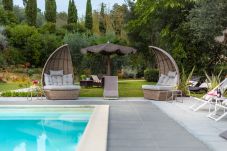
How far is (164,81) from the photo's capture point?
46.7ft

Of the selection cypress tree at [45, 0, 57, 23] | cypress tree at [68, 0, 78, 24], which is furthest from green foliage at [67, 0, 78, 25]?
cypress tree at [45, 0, 57, 23]

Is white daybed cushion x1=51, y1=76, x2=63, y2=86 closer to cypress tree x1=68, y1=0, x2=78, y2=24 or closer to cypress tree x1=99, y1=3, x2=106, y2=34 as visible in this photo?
cypress tree x1=68, y1=0, x2=78, y2=24

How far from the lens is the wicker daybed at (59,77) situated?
43.0 feet

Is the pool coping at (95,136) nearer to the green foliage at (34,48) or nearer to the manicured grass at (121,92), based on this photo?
the manicured grass at (121,92)

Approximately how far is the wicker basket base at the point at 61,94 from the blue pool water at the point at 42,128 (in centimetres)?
237

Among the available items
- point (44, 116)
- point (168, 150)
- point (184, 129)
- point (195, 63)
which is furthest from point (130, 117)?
point (195, 63)

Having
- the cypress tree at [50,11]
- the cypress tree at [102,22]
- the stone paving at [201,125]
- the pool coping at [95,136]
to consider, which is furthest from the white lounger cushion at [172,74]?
the cypress tree at [102,22]

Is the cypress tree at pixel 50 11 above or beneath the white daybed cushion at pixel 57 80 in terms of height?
above

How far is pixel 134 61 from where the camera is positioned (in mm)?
31406

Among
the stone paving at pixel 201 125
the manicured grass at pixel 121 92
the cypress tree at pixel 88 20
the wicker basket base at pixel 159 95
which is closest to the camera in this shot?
the stone paving at pixel 201 125

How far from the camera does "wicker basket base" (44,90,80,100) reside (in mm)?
13117

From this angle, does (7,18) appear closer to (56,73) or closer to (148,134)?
(56,73)

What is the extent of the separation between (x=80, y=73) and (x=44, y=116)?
16.0m

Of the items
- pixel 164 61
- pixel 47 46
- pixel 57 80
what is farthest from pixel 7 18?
pixel 164 61
